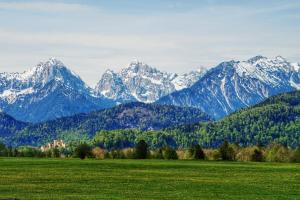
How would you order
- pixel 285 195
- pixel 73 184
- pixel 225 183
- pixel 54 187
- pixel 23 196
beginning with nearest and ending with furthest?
pixel 23 196 → pixel 285 195 → pixel 54 187 → pixel 73 184 → pixel 225 183

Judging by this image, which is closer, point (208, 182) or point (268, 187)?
point (268, 187)

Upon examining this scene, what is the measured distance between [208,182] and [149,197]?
30475mm

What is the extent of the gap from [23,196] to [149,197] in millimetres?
14140

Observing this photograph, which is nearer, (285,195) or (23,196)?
(23,196)

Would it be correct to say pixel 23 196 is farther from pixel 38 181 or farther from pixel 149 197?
pixel 38 181

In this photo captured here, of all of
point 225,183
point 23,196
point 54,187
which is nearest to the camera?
point 23,196

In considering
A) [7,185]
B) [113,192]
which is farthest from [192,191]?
[7,185]

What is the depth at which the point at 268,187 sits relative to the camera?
97125mm

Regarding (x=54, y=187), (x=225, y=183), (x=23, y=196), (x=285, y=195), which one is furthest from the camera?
(x=225, y=183)

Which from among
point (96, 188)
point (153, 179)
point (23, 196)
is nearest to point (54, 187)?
point (96, 188)

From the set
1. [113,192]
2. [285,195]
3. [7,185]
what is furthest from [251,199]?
[7,185]

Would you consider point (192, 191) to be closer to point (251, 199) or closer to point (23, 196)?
point (251, 199)

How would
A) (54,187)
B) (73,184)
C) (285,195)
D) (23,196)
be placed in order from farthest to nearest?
(73,184)
(54,187)
(285,195)
(23,196)

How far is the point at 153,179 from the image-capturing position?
11144 centimetres
